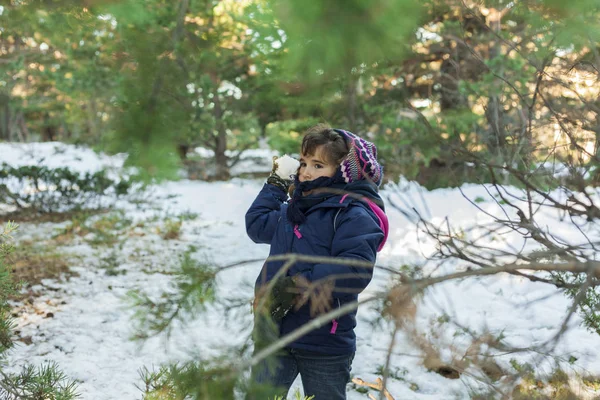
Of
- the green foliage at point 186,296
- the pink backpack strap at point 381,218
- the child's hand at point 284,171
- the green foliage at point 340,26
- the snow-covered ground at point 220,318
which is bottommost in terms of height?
the snow-covered ground at point 220,318

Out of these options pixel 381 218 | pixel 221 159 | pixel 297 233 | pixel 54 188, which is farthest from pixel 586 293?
pixel 221 159

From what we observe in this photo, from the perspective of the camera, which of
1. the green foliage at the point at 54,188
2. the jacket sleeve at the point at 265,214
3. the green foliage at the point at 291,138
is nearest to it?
the jacket sleeve at the point at 265,214

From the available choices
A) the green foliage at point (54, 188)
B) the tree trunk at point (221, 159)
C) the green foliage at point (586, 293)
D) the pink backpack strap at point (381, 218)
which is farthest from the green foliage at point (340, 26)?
the tree trunk at point (221, 159)

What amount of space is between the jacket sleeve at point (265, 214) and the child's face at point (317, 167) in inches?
8.4

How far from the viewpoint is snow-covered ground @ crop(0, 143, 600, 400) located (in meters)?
1.67

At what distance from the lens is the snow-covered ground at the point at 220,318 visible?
5.50ft

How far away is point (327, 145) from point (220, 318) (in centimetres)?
84

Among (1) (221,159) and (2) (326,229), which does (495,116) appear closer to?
(2) (326,229)

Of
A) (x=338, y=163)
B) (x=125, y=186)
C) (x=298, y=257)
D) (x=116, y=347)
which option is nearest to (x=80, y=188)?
(x=125, y=186)

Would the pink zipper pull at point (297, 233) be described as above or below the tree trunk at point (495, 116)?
below

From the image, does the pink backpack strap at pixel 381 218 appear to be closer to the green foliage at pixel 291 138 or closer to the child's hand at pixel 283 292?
the child's hand at pixel 283 292

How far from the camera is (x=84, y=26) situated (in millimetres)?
1726

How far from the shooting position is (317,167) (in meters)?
1.89

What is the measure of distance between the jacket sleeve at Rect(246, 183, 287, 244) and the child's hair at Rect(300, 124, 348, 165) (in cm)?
27
